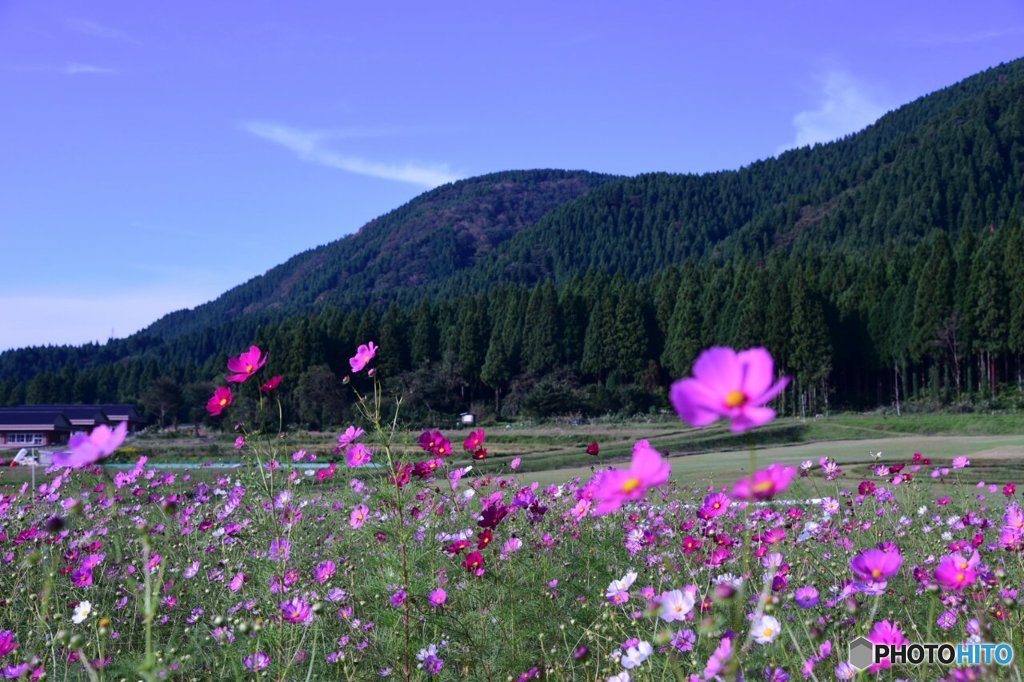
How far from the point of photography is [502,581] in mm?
2502

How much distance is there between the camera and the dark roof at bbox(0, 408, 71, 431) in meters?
46.6

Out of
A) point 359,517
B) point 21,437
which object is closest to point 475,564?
point 359,517

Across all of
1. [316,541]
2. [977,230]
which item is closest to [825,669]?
[316,541]

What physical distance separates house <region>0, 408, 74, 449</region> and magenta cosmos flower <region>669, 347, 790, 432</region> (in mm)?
52210

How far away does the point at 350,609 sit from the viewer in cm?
251

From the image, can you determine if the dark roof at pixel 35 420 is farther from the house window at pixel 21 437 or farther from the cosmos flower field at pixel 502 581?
the cosmos flower field at pixel 502 581

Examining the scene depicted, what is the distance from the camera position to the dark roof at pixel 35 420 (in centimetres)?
4662

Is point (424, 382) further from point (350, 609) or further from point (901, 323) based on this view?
point (350, 609)

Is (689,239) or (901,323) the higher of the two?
(689,239)

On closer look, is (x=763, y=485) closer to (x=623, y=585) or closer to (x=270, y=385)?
(x=623, y=585)

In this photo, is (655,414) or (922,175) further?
(922,175)

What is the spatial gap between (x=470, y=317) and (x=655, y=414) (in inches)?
543

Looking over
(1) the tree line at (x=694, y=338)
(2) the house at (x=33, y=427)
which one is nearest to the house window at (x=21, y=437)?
(2) the house at (x=33, y=427)

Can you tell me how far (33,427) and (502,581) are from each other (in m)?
53.3
